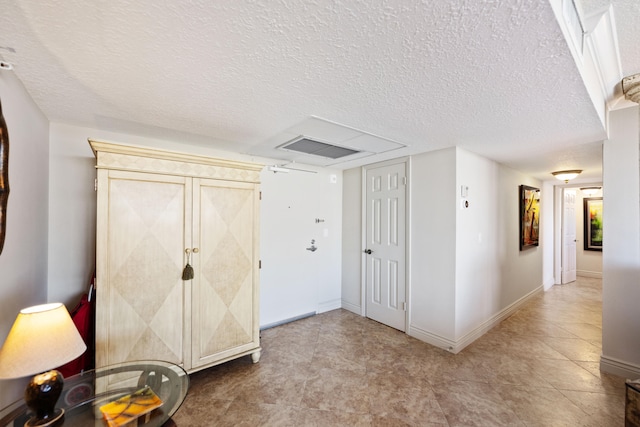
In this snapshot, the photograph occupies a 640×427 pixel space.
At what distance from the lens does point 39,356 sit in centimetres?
114

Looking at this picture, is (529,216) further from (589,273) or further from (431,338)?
(589,273)

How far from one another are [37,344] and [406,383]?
242 centimetres

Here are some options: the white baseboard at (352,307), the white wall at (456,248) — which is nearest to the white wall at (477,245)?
the white wall at (456,248)

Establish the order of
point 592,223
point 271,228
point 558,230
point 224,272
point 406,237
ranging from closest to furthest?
point 224,272
point 406,237
point 271,228
point 558,230
point 592,223

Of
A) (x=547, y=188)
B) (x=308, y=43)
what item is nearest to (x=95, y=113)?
(x=308, y=43)

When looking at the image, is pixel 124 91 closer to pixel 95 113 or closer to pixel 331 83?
pixel 95 113

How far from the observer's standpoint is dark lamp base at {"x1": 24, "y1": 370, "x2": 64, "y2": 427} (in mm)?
1104

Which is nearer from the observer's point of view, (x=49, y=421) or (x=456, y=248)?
(x=49, y=421)

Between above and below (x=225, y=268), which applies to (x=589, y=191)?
above

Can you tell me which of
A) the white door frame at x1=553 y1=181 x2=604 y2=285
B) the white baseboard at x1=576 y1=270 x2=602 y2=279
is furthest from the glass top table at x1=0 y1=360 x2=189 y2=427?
the white baseboard at x1=576 y1=270 x2=602 y2=279

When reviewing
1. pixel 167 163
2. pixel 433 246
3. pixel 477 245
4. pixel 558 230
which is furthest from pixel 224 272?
pixel 558 230

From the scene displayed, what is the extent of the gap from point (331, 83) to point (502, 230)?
3.47m

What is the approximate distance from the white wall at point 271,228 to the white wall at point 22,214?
141 millimetres

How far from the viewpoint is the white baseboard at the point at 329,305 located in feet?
13.0
